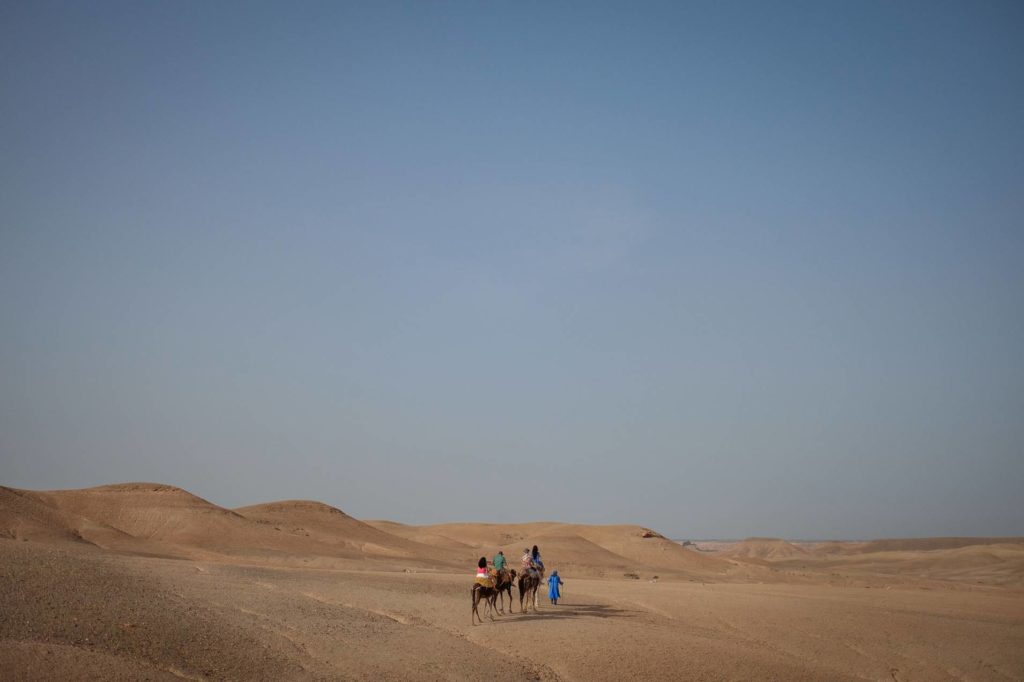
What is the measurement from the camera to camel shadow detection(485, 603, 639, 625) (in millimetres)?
26250

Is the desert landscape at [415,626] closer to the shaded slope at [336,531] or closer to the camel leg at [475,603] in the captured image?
the camel leg at [475,603]

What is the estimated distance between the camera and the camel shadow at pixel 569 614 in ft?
86.1

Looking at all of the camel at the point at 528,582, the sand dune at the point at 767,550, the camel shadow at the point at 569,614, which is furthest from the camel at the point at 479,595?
the sand dune at the point at 767,550

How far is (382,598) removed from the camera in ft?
94.3

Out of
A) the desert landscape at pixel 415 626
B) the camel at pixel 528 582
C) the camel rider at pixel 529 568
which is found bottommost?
the desert landscape at pixel 415 626

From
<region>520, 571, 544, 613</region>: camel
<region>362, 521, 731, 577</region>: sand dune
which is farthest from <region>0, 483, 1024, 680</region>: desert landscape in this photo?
<region>362, 521, 731, 577</region>: sand dune

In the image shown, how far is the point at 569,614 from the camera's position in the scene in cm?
2786

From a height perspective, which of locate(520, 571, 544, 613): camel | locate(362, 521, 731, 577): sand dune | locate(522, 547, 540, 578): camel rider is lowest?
locate(520, 571, 544, 613): camel

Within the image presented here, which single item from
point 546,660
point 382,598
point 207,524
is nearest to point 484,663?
point 546,660

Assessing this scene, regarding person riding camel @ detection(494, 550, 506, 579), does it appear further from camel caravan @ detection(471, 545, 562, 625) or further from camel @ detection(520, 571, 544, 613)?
camel @ detection(520, 571, 544, 613)

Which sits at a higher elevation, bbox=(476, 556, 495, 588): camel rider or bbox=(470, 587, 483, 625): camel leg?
bbox=(476, 556, 495, 588): camel rider

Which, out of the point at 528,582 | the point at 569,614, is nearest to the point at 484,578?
the point at 528,582

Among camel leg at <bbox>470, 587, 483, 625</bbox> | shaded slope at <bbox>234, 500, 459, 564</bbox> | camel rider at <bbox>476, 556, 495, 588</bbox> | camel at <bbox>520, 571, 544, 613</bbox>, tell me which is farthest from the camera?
shaded slope at <bbox>234, 500, 459, 564</bbox>

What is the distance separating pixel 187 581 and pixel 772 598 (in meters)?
22.7
